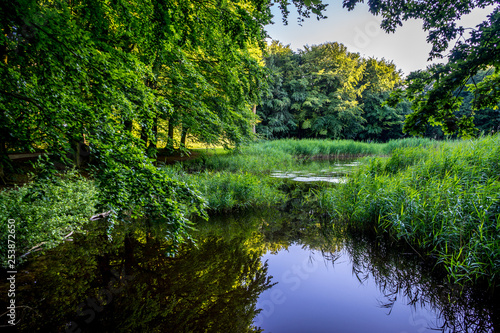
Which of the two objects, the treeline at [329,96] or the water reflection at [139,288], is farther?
the treeline at [329,96]

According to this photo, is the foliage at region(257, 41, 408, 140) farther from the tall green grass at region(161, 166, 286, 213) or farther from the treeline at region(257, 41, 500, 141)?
the tall green grass at region(161, 166, 286, 213)

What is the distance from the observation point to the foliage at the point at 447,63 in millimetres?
3840

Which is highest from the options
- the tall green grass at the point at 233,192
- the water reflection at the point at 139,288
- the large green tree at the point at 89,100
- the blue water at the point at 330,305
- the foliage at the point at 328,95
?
the foliage at the point at 328,95

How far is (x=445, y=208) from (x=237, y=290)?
3.44 m

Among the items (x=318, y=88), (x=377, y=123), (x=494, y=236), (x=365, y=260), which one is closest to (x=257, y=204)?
(x=365, y=260)

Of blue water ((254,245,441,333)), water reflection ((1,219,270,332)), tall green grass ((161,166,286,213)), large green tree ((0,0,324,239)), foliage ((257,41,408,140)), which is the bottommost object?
blue water ((254,245,441,333))

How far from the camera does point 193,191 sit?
9.04 ft

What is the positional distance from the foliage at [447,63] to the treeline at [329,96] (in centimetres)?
2432

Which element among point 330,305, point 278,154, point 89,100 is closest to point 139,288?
point 330,305

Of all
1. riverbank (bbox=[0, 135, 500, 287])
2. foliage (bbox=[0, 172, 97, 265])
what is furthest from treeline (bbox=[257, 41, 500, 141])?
foliage (bbox=[0, 172, 97, 265])

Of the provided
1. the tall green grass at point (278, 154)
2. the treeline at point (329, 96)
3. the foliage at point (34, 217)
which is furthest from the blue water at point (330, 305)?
the treeline at point (329, 96)

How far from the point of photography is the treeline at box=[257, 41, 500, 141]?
3002cm

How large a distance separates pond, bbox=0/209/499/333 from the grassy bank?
327mm

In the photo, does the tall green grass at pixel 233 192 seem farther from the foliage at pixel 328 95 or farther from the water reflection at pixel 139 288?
the foliage at pixel 328 95
